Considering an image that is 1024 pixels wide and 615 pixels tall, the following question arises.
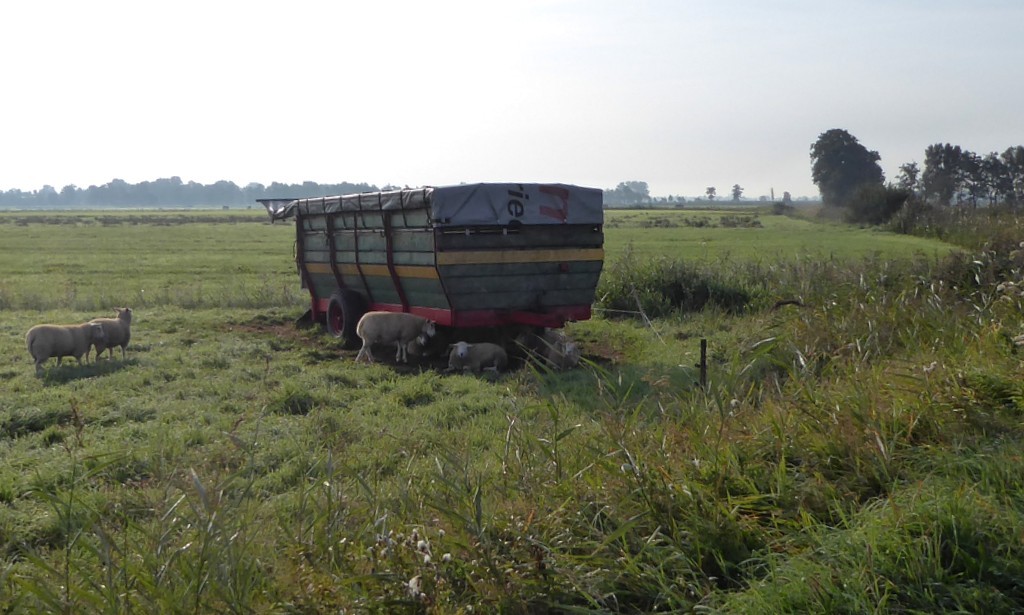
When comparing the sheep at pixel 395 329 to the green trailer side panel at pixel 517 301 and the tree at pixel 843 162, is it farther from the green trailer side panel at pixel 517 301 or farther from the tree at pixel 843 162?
the tree at pixel 843 162

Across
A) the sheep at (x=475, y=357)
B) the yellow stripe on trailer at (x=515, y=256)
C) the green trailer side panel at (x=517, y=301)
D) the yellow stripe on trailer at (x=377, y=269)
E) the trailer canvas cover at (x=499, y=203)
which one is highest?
the trailer canvas cover at (x=499, y=203)

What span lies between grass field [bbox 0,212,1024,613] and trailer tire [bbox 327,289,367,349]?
424 centimetres

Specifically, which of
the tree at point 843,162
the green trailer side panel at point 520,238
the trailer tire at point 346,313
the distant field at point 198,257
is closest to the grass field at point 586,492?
the green trailer side panel at point 520,238

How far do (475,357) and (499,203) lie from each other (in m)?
1.85

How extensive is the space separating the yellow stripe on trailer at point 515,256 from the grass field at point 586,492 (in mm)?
2283

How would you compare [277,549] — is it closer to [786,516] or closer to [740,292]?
[786,516]

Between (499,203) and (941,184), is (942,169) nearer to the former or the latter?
(941,184)

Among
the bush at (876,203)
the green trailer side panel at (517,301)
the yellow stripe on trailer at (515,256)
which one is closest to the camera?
the yellow stripe on trailer at (515,256)

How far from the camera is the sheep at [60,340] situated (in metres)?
11.2

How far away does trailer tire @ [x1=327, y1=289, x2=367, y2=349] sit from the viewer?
13562mm

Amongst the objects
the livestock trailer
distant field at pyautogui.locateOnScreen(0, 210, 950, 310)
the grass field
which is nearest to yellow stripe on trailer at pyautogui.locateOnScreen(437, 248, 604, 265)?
the livestock trailer

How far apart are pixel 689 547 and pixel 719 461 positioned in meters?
0.75

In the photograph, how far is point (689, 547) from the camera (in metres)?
4.22

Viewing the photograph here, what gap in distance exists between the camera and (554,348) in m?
11.3
